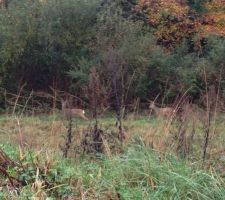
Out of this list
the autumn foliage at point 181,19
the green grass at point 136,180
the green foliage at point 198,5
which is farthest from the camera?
the green foliage at point 198,5

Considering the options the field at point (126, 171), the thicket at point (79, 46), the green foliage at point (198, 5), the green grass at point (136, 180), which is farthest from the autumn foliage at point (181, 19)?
the green grass at point (136, 180)

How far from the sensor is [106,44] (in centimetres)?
2533

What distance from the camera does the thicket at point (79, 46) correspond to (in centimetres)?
2511

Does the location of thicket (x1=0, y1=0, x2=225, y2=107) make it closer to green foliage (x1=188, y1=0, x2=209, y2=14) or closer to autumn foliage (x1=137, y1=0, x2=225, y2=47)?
autumn foliage (x1=137, y1=0, x2=225, y2=47)

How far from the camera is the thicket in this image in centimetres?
2511

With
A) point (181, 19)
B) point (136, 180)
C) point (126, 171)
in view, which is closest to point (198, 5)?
point (181, 19)

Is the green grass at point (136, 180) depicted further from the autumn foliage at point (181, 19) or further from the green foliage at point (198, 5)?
the green foliage at point (198, 5)

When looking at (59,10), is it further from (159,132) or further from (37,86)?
(159,132)

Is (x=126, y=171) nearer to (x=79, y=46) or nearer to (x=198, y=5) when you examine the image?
(x=79, y=46)

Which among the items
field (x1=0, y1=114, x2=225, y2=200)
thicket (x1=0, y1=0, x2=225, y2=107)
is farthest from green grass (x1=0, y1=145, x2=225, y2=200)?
thicket (x1=0, y1=0, x2=225, y2=107)

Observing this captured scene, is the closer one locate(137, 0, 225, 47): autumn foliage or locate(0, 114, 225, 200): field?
locate(0, 114, 225, 200): field

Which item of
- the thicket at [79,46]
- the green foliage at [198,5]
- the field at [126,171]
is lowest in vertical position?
the thicket at [79,46]

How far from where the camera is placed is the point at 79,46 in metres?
26.5

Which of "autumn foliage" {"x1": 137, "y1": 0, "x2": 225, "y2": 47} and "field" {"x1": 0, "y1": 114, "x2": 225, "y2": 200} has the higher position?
"field" {"x1": 0, "y1": 114, "x2": 225, "y2": 200}
